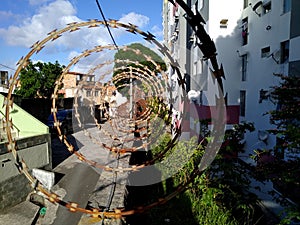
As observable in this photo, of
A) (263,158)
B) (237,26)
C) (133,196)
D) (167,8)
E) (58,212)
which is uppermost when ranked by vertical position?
(167,8)

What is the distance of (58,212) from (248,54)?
7.57 meters

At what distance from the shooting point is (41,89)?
21.5 meters

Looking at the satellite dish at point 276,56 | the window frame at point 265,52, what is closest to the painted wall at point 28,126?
the satellite dish at point 276,56

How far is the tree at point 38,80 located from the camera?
67.3 ft

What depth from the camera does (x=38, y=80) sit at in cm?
2114

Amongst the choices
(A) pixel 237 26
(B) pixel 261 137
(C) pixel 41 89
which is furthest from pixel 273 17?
(C) pixel 41 89

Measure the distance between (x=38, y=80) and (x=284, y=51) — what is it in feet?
64.5

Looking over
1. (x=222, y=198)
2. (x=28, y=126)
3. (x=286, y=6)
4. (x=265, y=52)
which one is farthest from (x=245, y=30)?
(x=28, y=126)

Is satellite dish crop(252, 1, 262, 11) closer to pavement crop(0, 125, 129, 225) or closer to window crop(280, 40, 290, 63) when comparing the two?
window crop(280, 40, 290, 63)

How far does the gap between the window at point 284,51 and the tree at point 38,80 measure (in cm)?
1777

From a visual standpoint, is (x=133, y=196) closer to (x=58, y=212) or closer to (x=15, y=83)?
(x=58, y=212)

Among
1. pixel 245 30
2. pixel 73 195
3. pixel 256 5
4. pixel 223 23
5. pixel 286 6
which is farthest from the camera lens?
pixel 223 23

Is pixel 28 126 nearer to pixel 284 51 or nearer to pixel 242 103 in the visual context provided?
pixel 284 51

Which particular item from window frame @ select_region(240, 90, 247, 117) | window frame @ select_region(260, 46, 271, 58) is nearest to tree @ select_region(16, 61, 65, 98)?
window frame @ select_region(240, 90, 247, 117)
